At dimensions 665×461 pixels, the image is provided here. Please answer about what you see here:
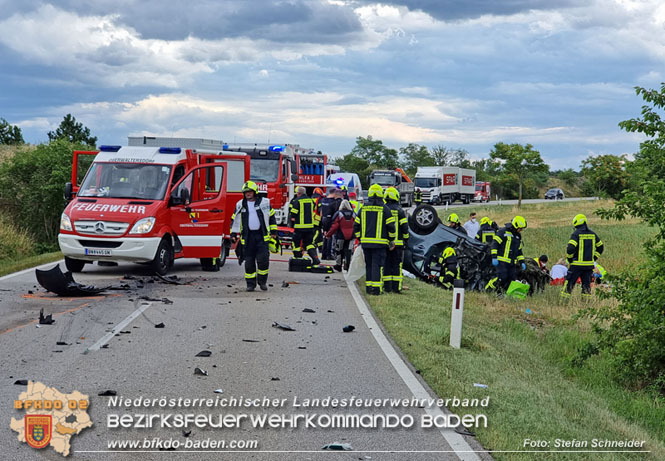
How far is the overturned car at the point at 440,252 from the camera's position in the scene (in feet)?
52.9

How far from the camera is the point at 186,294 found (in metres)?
13.1

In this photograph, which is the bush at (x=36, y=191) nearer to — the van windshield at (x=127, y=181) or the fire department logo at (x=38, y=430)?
the van windshield at (x=127, y=181)

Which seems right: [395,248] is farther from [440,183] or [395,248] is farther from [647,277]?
[440,183]

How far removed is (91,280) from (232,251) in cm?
838

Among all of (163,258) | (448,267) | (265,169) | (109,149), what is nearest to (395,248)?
(448,267)

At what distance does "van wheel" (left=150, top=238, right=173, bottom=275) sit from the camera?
48.7 ft

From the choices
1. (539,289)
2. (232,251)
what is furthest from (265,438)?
(232,251)

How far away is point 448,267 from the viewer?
1622 cm

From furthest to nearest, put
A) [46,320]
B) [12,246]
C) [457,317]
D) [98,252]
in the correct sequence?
[12,246] → [98,252] → [46,320] → [457,317]

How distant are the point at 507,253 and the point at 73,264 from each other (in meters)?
8.80

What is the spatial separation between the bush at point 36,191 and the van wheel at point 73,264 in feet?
76.5

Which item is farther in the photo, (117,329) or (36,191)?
(36,191)

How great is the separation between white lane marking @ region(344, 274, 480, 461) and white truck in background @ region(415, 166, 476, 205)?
51.5 metres

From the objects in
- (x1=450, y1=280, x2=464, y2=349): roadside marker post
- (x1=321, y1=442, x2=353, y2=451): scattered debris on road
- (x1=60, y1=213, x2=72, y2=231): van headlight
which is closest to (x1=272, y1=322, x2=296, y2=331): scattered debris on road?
(x1=450, y1=280, x2=464, y2=349): roadside marker post
